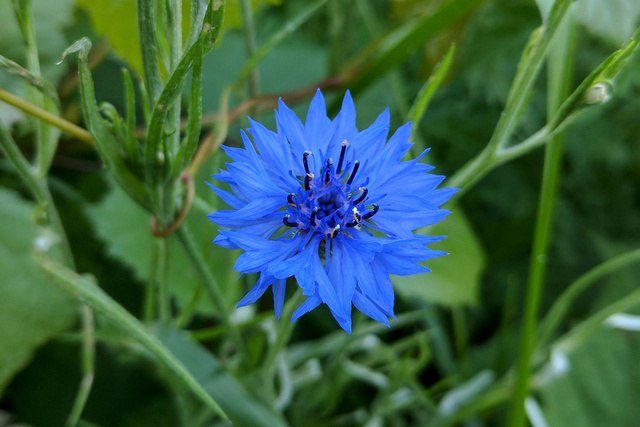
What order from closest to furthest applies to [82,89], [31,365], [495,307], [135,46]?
[82,89] < [135,46] < [31,365] < [495,307]

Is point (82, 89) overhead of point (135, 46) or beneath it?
beneath

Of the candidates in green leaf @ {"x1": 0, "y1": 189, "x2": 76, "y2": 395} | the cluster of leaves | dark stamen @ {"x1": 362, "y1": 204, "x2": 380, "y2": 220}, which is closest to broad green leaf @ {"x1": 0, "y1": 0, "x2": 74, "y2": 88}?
the cluster of leaves

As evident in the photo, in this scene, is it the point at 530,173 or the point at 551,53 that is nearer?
the point at 551,53

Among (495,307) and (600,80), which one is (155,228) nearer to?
(600,80)

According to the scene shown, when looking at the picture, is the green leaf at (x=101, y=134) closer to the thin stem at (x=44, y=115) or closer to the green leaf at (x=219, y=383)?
the thin stem at (x=44, y=115)

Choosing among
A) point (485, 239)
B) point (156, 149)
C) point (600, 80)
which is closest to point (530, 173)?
point (485, 239)

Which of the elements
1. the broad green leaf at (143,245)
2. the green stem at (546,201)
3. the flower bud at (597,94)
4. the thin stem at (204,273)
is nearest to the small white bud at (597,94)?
the flower bud at (597,94)

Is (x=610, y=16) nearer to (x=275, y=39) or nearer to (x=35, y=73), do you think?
(x=275, y=39)

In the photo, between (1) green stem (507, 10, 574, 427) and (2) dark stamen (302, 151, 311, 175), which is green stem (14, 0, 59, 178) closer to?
(2) dark stamen (302, 151, 311, 175)

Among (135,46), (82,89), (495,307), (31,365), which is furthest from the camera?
(495,307)
